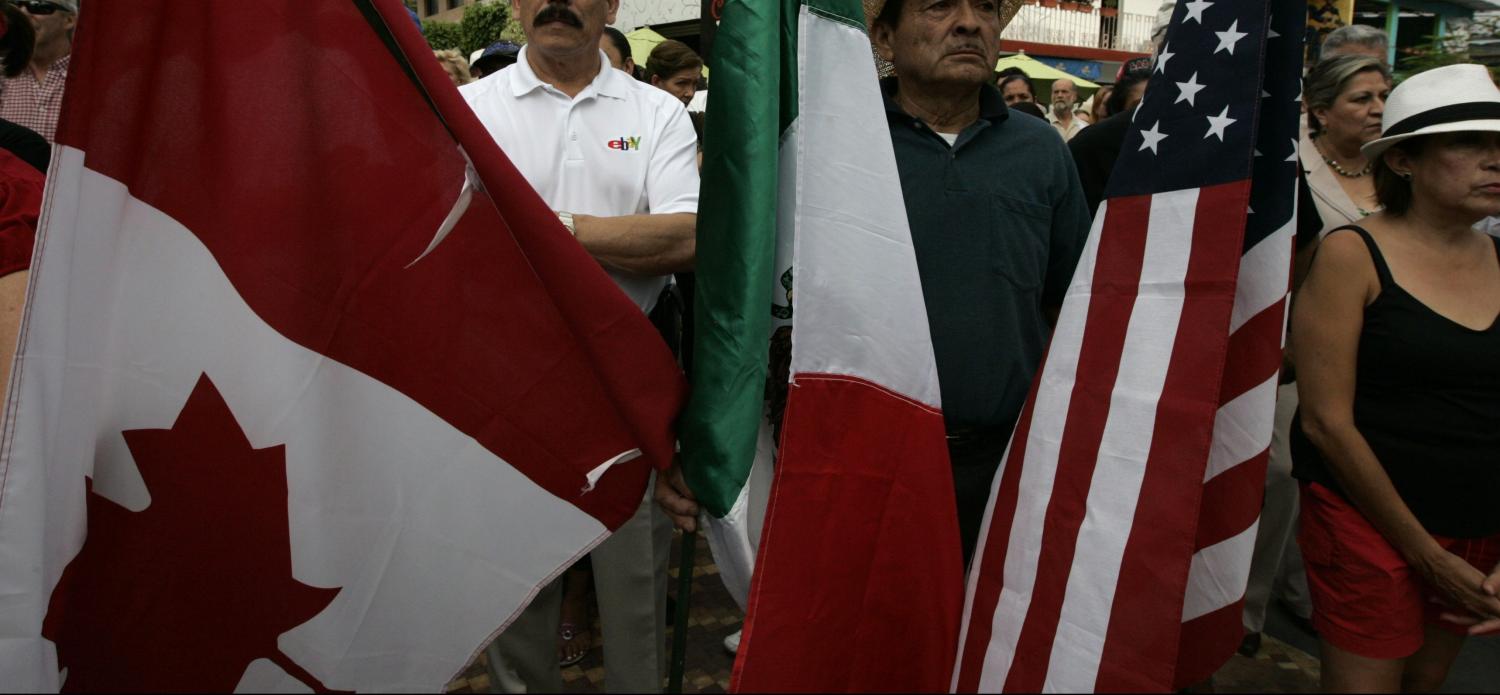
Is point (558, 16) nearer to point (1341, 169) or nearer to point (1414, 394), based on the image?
point (1414, 394)

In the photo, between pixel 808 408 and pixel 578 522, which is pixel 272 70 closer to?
pixel 578 522

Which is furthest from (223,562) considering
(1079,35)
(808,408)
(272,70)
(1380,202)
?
(1079,35)

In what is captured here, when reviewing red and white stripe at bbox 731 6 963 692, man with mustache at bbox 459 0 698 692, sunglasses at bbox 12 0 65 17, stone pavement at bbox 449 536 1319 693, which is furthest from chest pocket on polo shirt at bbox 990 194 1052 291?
sunglasses at bbox 12 0 65 17

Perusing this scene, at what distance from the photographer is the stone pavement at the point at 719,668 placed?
144 inches

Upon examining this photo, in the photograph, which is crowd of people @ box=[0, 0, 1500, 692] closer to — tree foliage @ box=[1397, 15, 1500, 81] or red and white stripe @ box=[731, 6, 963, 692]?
red and white stripe @ box=[731, 6, 963, 692]

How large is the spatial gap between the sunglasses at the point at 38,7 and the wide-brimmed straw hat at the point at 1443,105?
4.59m

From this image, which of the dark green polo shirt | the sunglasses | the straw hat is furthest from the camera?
the sunglasses

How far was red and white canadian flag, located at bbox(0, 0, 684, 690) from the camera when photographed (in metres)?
1.75

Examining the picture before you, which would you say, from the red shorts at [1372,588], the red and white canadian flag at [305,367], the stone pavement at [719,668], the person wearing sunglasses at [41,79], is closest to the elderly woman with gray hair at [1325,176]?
the stone pavement at [719,668]

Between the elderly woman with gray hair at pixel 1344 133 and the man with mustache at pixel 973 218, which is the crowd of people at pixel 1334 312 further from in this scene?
the elderly woman with gray hair at pixel 1344 133

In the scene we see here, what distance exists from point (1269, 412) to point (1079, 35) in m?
30.4

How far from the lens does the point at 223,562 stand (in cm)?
180

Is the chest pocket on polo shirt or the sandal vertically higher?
the chest pocket on polo shirt

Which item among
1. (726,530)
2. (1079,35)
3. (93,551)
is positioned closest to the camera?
(93,551)
